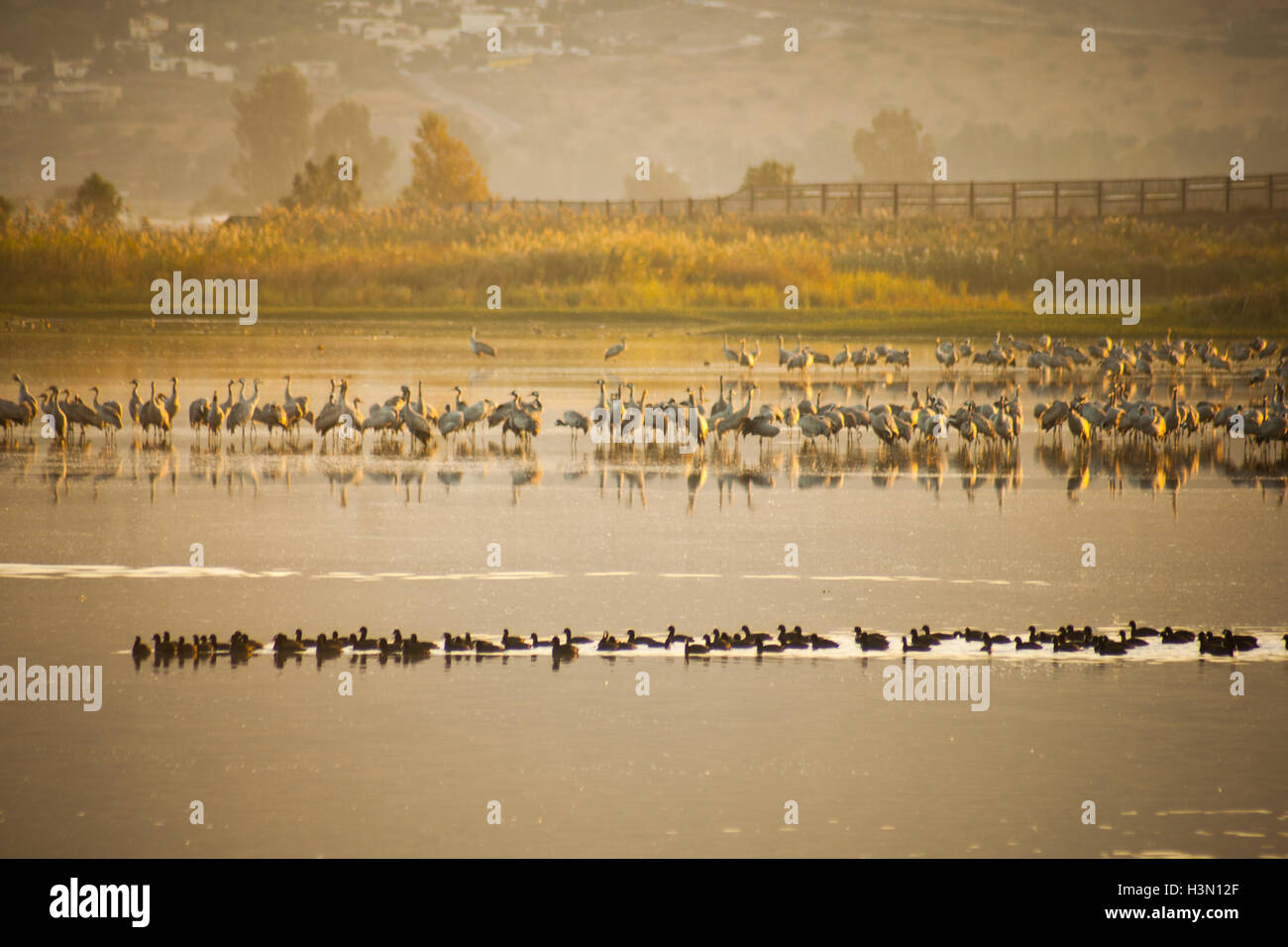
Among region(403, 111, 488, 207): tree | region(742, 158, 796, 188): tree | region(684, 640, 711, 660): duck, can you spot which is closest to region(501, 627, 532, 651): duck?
region(684, 640, 711, 660): duck

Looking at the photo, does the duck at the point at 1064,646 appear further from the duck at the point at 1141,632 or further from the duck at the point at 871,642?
the duck at the point at 871,642

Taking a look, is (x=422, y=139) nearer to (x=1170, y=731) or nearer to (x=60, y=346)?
(x=60, y=346)

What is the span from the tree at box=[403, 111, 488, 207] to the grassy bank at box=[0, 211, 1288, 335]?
46137 millimetres

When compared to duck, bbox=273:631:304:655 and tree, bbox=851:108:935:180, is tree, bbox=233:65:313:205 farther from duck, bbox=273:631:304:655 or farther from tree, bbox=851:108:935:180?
duck, bbox=273:631:304:655

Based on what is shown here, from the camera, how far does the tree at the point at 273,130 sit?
185 meters

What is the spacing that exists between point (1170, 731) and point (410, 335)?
35078 mm

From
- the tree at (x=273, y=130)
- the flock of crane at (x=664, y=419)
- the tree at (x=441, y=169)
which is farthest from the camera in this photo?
the tree at (x=273, y=130)

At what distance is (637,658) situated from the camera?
11023 mm

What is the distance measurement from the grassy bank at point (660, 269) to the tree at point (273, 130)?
128433 millimetres

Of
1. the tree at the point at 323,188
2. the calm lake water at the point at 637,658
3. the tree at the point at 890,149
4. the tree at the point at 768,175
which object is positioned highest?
the tree at the point at 890,149

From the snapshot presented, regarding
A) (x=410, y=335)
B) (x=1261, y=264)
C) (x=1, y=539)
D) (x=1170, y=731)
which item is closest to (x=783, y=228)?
(x=1261, y=264)

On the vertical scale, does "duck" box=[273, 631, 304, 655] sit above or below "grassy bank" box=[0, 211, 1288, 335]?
below

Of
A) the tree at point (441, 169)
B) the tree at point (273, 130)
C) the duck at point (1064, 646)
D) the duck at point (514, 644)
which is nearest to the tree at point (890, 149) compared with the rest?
the tree at point (273, 130)

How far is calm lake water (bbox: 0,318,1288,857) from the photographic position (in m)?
8.12
